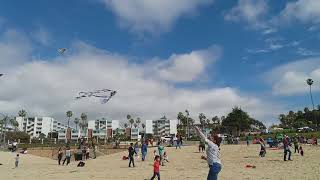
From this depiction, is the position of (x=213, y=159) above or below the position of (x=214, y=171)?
above

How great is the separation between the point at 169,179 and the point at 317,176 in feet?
25.0

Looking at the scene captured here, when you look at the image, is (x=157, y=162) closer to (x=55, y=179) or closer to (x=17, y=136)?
(x=55, y=179)

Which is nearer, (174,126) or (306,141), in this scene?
(306,141)

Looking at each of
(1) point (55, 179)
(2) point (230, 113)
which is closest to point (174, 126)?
(2) point (230, 113)

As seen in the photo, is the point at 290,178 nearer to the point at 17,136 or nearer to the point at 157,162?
the point at 157,162

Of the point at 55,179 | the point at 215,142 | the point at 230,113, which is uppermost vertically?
the point at 230,113

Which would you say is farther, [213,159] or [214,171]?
[213,159]

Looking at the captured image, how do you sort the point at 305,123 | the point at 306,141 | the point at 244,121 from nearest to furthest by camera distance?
the point at 306,141 < the point at 244,121 < the point at 305,123

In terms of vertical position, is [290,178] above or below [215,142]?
below

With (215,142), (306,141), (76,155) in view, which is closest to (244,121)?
(306,141)

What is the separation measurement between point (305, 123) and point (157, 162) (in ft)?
412

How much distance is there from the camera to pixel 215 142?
9672 mm

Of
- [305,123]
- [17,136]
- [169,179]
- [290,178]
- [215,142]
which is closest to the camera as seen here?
[215,142]

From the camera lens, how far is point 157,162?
18078 mm
